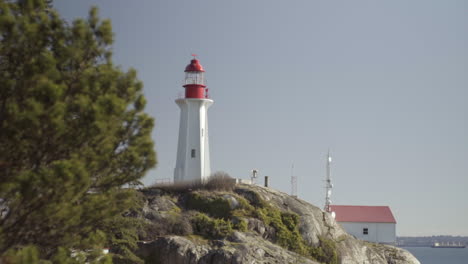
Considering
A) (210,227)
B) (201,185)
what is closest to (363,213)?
(201,185)

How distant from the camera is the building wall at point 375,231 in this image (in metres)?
52.2

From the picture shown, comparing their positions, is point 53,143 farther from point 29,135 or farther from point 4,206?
point 4,206

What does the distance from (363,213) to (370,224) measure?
1.34 metres

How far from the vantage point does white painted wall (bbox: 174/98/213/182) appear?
36031 mm

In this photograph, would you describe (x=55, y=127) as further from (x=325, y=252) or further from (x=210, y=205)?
(x=325, y=252)

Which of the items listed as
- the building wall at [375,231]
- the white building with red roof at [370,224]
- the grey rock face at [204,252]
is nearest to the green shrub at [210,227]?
the grey rock face at [204,252]

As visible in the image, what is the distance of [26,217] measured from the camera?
13664 millimetres

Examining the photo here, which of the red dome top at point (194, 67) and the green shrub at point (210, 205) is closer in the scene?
the green shrub at point (210, 205)

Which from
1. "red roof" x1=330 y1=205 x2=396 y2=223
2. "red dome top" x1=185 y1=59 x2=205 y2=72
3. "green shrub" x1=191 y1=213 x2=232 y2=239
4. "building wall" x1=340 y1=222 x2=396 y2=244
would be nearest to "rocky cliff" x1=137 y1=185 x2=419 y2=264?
"green shrub" x1=191 y1=213 x2=232 y2=239

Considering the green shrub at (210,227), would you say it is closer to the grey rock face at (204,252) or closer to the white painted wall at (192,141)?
the grey rock face at (204,252)

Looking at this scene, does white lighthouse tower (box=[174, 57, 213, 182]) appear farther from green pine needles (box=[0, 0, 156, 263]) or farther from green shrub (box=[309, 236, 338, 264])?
green pine needles (box=[0, 0, 156, 263])

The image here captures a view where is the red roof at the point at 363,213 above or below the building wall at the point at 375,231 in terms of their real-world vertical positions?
above

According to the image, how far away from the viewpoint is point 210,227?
93.2 feet

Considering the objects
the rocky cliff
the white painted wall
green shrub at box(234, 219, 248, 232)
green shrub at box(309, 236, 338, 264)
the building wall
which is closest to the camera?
the rocky cliff
